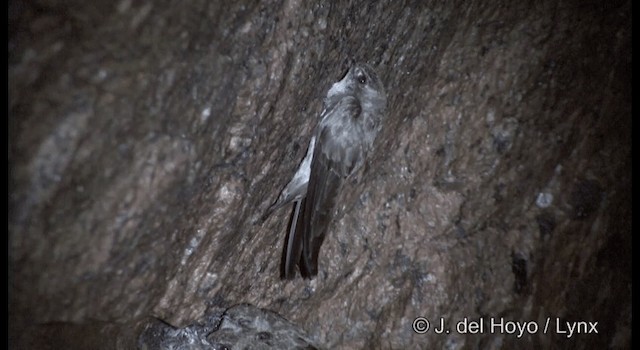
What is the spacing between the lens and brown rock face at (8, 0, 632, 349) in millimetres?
1051

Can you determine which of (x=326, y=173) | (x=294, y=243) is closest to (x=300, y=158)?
(x=326, y=173)

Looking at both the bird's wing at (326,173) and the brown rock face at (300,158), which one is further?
the bird's wing at (326,173)

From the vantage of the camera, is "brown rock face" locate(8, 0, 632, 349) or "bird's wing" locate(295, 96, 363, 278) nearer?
"brown rock face" locate(8, 0, 632, 349)

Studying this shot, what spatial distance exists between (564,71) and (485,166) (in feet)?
1.66

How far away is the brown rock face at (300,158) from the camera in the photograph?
3.45 feet

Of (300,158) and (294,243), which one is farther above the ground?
(300,158)

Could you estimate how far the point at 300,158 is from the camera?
1831mm

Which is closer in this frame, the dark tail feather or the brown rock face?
the brown rock face

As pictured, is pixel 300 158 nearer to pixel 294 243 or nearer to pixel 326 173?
pixel 326 173

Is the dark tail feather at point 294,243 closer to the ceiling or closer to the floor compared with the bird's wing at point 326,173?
closer to the floor

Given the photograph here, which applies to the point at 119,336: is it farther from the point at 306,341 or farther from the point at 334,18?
the point at 334,18

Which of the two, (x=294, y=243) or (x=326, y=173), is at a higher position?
(x=326, y=173)

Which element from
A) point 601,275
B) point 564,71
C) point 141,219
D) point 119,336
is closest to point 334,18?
point 141,219

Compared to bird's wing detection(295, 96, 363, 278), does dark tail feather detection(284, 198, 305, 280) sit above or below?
below
